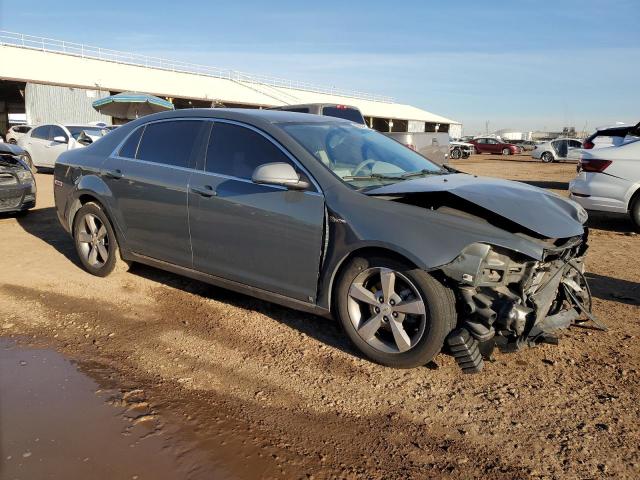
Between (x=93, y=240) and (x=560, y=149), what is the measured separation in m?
32.8

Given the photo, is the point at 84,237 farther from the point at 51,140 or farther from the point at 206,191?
the point at 51,140

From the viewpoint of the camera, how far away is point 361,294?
137 inches

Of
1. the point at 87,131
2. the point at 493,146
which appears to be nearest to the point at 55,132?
the point at 87,131

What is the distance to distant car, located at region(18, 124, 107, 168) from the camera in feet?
51.6

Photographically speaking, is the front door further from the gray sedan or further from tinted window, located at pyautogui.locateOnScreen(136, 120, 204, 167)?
tinted window, located at pyautogui.locateOnScreen(136, 120, 204, 167)

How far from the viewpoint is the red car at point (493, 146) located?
41438 mm

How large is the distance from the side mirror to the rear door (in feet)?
3.24

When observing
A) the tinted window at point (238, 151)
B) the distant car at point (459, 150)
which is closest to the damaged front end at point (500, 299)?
the tinted window at point (238, 151)

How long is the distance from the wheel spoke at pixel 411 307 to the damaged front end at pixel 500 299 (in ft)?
0.79

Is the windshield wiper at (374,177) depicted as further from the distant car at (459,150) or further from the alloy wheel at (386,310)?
the distant car at (459,150)

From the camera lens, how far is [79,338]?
3.90 metres

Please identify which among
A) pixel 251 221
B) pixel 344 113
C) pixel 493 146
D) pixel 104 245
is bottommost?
pixel 104 245

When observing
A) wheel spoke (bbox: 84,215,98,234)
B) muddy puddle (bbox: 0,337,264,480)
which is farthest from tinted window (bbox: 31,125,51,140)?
muddy puddle (bbox: 0,337,264,480)

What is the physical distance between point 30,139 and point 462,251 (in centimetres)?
1684
